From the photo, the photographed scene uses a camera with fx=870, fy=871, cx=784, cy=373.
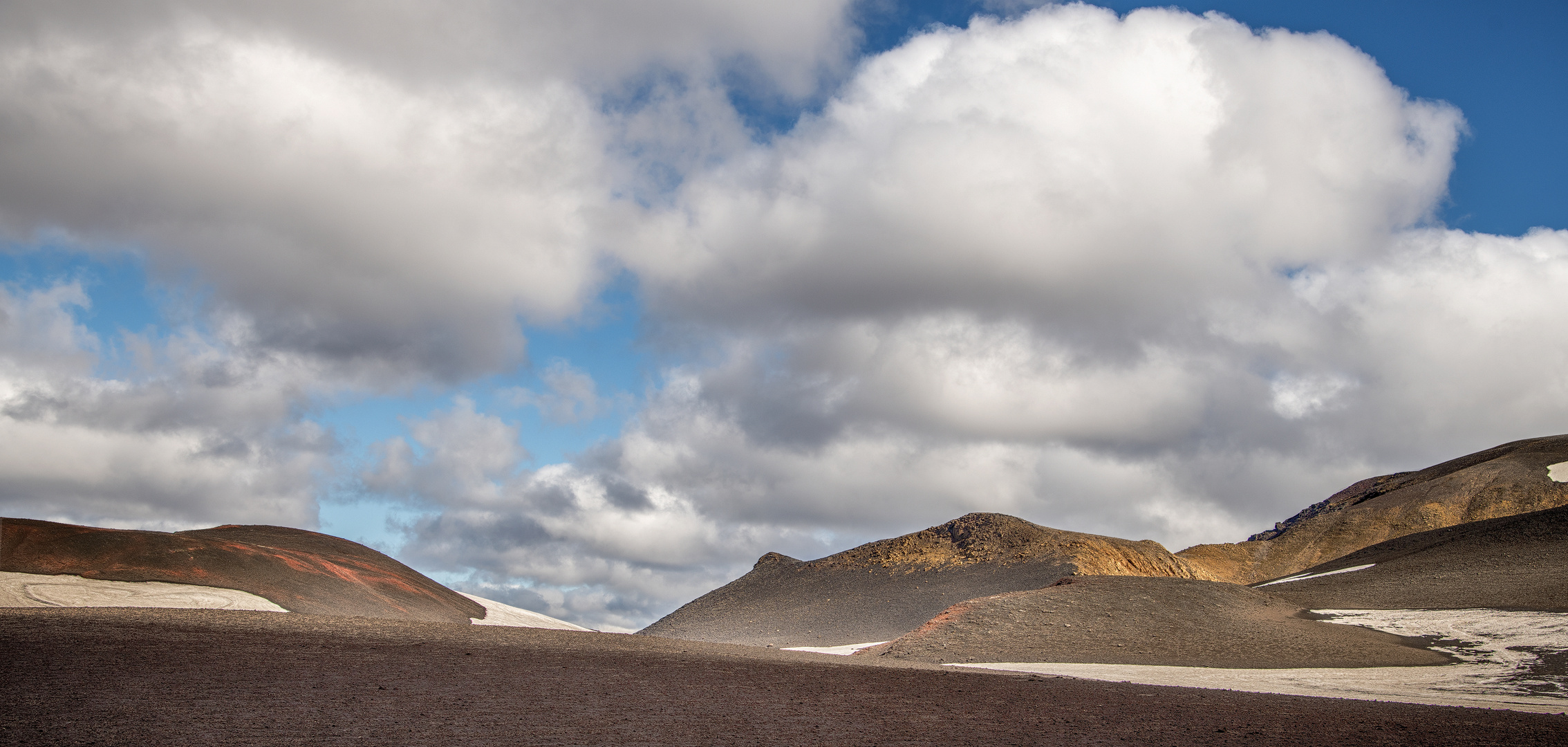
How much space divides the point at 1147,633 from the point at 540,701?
2713cm

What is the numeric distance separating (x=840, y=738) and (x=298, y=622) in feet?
55.4

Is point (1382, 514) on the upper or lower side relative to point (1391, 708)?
upper

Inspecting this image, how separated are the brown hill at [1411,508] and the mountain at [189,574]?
8582cm

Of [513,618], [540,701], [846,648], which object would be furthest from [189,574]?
[846,648]

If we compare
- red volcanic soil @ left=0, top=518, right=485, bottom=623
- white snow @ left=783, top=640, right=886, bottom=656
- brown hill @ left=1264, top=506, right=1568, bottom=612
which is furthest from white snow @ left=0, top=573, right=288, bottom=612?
brown hill @ left=1264, top=506, right=1568, bottom=612

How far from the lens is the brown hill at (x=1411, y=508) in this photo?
265ft

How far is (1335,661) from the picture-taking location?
95.1 ft

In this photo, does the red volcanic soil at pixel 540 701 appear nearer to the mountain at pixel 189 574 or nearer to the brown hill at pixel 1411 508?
the mountain at pixel 189 574

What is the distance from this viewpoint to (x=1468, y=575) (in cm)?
4209

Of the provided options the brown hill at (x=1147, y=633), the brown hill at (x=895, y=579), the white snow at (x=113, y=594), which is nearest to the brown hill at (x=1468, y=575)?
the brown hill at (x=1147, y=633)

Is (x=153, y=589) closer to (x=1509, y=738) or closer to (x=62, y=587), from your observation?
(x=62, y=587)

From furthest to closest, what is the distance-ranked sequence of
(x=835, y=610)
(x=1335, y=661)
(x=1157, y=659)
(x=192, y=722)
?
(x=835, y=610) → (x=1157, y=659) → (x=1335, y=661) → (x=192, y=722)

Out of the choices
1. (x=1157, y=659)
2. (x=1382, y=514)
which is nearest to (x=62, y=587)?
(x=1157, y=659)

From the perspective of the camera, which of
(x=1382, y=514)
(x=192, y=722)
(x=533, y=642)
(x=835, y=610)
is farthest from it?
(x=1382, y=514)
